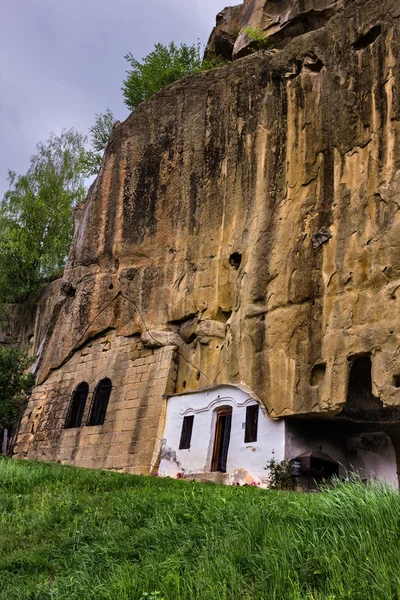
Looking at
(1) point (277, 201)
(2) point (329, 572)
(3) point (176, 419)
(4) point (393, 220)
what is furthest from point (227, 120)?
(2) point (329, 572)

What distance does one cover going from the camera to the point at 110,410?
18.5m

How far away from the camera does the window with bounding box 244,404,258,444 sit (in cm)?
1515

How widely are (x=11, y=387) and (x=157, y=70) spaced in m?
15.5

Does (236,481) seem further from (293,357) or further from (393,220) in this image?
(393,220)

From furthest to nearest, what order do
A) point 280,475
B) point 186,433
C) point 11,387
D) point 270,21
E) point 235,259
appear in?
point 270,21 < point 11,387 < point 235,259 < point 186,433 < point 280,475

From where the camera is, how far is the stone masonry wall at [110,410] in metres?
17.3

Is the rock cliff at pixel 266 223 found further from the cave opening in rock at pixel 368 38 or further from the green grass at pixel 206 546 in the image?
the green grass at pixel 206 546

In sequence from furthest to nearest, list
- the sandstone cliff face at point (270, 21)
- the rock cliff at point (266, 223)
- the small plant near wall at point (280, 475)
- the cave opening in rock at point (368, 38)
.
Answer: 1. the sandstone cliff face at point (270, 21)
2. the cave opening in rock at point (368, 38)
3. the rock cliff at point (266, 223)
4. the small plant near wall at point (280, 475)

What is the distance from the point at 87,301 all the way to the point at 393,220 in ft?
35.3

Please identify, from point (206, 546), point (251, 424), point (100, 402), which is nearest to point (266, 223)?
point (251, 424)

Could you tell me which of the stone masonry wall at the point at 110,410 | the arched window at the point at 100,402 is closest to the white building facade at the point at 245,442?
the stone masonry wall at the point at 110,410

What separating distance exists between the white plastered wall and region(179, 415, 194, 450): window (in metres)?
0.09

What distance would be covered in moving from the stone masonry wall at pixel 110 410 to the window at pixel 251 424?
2.72 m

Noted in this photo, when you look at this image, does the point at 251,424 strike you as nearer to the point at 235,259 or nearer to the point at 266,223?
the point at 235,259
